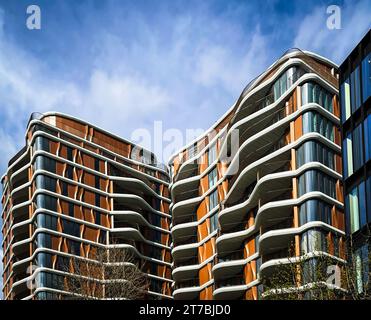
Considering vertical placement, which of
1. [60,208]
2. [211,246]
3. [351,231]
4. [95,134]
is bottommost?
[351,231]

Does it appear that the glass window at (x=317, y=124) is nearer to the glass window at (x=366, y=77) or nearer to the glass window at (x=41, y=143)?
the glass window at (x=366, y=77)

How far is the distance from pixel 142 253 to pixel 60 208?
20.8 metres

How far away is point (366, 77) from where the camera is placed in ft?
184

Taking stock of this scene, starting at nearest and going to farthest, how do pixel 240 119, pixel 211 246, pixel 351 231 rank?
pixel 351 231, pixel 240 119, pixel 211 246

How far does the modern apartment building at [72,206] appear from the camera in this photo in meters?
111

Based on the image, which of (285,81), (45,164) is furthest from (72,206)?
(285,81)

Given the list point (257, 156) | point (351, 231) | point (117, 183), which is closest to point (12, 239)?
point (117, 183)

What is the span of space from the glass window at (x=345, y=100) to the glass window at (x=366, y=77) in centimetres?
323

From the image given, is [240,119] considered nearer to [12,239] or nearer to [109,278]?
[109,278]

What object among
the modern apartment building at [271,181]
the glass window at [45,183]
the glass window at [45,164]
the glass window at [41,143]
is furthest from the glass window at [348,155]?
the glass window at [41,143]

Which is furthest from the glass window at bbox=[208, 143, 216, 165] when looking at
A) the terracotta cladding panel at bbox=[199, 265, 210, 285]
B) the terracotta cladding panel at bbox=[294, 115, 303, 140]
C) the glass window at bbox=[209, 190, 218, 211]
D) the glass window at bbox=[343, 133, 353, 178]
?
the glass window at bbox=[343, 133, 353, 178]

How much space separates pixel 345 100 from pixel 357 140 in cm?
442

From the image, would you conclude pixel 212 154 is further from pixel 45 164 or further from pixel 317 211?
pixel 317 211

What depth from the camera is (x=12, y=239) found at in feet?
394
